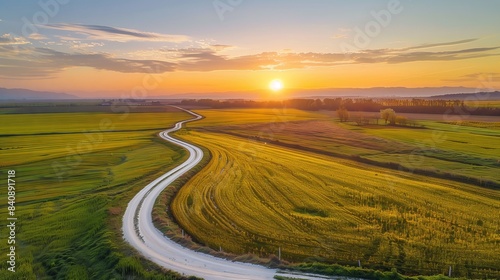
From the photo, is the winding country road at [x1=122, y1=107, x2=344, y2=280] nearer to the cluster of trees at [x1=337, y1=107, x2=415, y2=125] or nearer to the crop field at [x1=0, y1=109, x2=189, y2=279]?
the crop field at [x1=0, y1=109, x2=189, y2=279]

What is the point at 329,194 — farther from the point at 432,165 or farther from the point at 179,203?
the point at 432,165

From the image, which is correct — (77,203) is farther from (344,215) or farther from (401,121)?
(401,121)

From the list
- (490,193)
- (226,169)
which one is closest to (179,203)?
(226,169)

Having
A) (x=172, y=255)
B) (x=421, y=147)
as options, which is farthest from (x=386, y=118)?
(x=172, y=255)

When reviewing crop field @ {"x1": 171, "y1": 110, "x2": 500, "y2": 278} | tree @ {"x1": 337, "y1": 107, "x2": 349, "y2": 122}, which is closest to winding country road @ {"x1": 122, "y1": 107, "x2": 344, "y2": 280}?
crop field @ {"x1": 171, "y1": 110, "x2": 500, "y2": 278}

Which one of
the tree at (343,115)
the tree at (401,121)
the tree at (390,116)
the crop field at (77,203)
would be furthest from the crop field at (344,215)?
the tree at (343,115)

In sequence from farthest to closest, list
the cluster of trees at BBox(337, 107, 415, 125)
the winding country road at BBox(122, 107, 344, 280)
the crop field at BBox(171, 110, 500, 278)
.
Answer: the cluster of trees at BBox(337, 107, 415, 125) → the crop field at BBox(171, 110, 500, 278) → the winding country road at BBox(122, 107, 344, 280)

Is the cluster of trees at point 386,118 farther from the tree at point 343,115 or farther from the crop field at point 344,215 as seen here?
the crop field at point 344,215

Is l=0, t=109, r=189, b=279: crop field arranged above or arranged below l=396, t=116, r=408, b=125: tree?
below
